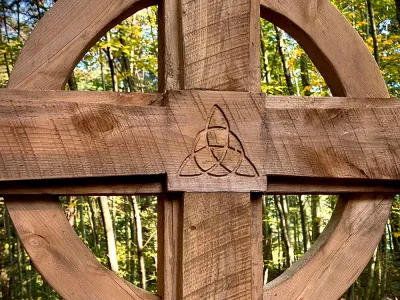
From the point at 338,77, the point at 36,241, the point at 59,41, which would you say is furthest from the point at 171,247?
the point at 338,77

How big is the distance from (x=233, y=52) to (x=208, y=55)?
0.27ft

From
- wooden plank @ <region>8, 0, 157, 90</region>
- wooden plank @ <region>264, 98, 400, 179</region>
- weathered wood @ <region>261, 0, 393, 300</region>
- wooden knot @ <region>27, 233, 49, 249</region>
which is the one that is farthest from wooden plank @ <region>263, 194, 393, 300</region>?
wooden plank @ <region>8, 0, 157, 90</region>

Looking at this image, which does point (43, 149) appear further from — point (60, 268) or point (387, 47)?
point (387, 47)

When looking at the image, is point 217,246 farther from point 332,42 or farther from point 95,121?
point 332,42

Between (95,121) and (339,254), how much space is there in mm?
884

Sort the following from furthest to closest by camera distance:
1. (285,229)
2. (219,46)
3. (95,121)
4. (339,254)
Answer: (285,229) → (339,254) → (219,46) → (95,121)

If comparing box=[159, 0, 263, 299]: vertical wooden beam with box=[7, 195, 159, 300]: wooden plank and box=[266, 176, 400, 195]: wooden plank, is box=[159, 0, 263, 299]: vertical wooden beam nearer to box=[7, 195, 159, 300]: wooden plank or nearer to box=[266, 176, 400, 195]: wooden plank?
box=[266, 176, 400, 195]: wooden plank

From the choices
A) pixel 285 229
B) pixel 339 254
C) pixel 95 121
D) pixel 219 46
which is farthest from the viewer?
pixel 285 229

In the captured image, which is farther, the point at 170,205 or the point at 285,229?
the point at 285,229

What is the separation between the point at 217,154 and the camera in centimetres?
147

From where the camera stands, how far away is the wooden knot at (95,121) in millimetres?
1407

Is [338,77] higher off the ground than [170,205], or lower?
higher

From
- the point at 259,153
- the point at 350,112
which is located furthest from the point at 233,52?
the point at 350,112

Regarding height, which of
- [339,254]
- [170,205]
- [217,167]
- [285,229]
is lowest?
[285,229]
